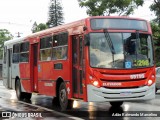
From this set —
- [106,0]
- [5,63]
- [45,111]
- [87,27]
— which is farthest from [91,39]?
[106,0]

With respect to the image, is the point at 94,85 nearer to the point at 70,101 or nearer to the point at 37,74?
the point at 70,101

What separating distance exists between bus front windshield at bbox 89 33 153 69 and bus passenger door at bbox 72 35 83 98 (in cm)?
76

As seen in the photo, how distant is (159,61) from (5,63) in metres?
23.4

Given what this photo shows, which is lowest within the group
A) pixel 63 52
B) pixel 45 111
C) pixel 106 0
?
pixel 45 111

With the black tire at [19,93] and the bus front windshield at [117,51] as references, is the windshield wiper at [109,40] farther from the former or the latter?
the black tire at [19,93]

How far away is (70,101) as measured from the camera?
561 inches

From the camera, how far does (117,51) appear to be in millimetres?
12359

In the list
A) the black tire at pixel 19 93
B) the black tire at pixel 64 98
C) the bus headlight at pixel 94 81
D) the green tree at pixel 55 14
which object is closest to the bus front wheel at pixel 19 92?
the black tire at pixel 19 93

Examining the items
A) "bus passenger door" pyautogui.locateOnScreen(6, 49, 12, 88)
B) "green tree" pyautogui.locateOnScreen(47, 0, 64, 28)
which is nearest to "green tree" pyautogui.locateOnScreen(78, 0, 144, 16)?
"bus passenger door" pyautogui.locateOnScreen(6, 49, 12, 88)

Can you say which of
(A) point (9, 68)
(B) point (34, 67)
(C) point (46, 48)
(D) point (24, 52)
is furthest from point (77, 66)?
(A) point (9, 68)

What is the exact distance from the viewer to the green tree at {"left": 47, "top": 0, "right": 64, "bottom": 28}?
67625 millimetres

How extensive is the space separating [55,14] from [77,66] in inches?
2178

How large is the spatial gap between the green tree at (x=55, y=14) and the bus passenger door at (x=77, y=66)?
54248 mm

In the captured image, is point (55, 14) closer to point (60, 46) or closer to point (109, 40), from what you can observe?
point (60, 46)
